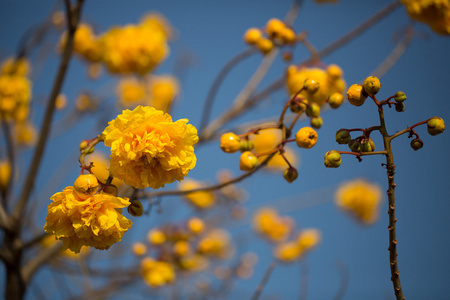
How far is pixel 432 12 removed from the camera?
1.44 meters

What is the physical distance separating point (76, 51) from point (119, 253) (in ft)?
5.03

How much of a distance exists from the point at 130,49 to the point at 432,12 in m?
1.53

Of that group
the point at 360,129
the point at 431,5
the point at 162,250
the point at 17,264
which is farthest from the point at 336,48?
the point at 17,264

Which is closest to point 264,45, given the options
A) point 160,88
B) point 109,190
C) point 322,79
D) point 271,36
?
point 271,36

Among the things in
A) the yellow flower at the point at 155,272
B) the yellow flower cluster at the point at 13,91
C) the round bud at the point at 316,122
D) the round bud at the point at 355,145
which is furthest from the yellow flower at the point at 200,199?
the round bud at the point at 355,145

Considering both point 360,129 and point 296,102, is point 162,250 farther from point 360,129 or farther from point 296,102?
point 360,129

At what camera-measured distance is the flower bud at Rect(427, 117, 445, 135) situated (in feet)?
2.46

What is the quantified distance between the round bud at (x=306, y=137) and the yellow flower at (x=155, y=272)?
1198mm

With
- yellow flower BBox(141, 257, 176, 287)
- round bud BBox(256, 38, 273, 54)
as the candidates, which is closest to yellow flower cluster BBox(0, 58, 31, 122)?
yellow flower BBox(141, 257, 176, 287)

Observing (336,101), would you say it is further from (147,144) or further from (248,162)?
(147,144)

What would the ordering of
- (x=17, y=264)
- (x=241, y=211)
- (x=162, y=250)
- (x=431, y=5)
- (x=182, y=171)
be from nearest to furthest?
(x=182, y=171)
(x=431, y=5)
(x=17, y=264)
(x=162, y=250)
(x=241, y=211)

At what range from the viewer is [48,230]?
2.59 ft

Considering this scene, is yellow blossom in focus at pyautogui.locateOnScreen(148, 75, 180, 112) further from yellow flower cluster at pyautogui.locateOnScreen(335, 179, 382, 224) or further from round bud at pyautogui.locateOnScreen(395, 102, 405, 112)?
round bud at pyautogui.locateOnScreen(395, 102, 405, 112)

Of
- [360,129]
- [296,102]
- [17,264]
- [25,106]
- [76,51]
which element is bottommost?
[360,129]
